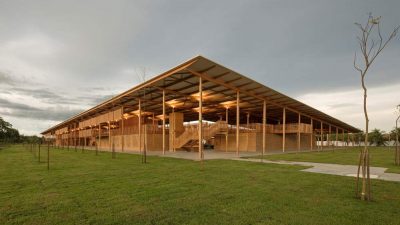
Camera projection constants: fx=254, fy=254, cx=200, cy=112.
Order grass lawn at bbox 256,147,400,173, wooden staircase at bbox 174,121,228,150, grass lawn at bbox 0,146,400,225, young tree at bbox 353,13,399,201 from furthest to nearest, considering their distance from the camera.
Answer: wooden staircase at bbox 174,121,228,150 → grass lawn at bbox 256,147,400,173 → young tree at bbox 353,13,399,201 → grass lawn at bbox 0,146,400,225

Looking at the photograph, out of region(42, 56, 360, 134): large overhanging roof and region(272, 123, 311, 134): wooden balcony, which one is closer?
region(42, 56, 360, 134): large overhanging roof

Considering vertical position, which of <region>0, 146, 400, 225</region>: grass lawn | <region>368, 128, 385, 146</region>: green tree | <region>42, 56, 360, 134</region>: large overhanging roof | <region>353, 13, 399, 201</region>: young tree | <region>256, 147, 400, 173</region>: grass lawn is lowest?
<region>368, 128, 385, 146</region>: green tree

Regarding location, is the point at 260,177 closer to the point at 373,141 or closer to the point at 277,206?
the point at 277,206

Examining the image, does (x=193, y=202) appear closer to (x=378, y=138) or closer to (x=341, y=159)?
(x=341, y=159)

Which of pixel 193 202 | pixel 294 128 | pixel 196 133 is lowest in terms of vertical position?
pixel 193 202

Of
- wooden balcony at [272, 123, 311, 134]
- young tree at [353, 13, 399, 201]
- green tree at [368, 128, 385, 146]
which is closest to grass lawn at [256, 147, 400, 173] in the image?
young tree at [353, 13, 399, 201]

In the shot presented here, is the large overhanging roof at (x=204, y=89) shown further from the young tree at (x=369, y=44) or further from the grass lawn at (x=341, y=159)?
the young tree at (x=369, y=44)

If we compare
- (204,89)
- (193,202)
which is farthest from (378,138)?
(193,202)

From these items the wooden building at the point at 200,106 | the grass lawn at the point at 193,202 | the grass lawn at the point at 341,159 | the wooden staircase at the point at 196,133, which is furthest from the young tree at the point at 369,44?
the wooden staircase at the point at 196,133

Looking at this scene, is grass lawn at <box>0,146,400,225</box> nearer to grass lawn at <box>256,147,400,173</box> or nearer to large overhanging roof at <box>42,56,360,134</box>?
grass lawn at <box>256,147,400,173</box>

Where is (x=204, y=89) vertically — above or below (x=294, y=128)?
above

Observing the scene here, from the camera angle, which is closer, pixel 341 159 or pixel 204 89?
pixel 341 159

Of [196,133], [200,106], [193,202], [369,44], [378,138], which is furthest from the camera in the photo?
[378,138]

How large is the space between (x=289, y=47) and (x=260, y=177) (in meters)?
15.3
